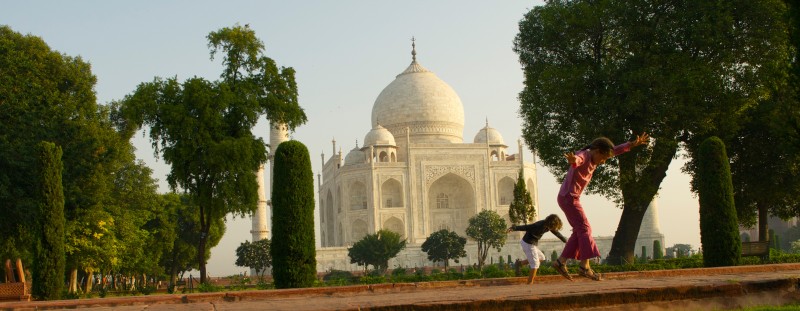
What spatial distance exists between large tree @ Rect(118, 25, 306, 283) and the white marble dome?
35.6 m

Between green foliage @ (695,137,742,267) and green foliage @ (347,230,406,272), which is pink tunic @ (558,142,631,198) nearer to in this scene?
green foliage @ (695,137,742,267)

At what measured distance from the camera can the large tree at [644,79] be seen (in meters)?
19.0

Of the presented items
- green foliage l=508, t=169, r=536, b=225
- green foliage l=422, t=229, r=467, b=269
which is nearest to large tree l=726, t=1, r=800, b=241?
green foliage l=508, t=169, r=536, b=225

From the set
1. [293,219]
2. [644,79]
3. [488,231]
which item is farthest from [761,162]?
[488,231]

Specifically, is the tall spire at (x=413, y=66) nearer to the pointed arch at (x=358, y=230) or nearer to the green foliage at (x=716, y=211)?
the pointed arch at (x=358, y=230)

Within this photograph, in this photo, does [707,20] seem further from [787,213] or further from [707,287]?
[707,287]

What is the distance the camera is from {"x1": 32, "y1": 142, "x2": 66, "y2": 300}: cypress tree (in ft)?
48.1

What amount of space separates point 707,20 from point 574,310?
14.9m

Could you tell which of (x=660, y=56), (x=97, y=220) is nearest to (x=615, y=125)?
(x=660, y=56)

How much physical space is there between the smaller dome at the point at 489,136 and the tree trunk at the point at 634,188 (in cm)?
3449

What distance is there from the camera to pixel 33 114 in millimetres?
20844

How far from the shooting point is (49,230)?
49.1 feet

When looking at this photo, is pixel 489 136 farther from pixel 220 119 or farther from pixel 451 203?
pixel 220 119

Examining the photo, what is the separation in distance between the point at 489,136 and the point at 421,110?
448cm
